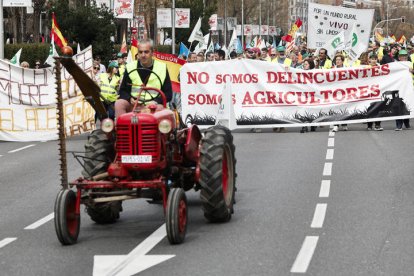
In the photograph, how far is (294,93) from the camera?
25.7 m

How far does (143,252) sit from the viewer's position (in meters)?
10.3

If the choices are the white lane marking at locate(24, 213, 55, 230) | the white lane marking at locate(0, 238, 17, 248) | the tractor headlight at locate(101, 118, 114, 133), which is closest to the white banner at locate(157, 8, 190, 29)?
the white lane marking at locate(24, 213, 55, 230)

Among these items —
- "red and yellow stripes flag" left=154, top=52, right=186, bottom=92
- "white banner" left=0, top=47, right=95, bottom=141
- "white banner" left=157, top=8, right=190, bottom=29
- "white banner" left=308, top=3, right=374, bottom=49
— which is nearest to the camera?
"white banner" left=0, top=47, right=95, bottom=141

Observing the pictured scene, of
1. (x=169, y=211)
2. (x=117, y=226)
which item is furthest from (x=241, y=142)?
(x=169, y=211)

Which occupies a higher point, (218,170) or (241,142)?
(218,170)

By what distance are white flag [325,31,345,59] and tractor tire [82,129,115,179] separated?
22503mm

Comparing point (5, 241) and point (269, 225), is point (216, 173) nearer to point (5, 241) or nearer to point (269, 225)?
point (269, 225)

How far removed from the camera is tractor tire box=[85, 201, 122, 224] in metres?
11.7

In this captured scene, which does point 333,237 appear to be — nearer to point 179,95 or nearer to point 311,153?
point 311,153

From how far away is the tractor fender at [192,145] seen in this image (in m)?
11.6

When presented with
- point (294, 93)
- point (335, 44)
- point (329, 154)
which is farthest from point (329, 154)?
point (335, 44)

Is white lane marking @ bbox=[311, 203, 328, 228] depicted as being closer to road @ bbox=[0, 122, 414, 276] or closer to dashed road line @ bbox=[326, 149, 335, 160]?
road @ bbox=[0, 122, 414, 276]

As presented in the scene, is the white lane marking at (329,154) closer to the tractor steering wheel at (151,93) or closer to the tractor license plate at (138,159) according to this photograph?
the tractor steering wheel at (151,93)

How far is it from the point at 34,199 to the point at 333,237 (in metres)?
5.04
